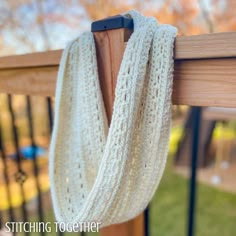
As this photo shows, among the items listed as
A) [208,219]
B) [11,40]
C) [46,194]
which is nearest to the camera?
[11,40]

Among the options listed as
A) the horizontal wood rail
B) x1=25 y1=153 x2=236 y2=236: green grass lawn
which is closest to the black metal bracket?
the horizontal wood rail

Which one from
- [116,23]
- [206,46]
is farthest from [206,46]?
[116,23]

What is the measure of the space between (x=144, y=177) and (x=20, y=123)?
7.98 feet

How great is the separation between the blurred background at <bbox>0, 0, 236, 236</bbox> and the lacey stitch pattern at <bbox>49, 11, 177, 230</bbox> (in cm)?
17

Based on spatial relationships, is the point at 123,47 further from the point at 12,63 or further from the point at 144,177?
the point at 12,63

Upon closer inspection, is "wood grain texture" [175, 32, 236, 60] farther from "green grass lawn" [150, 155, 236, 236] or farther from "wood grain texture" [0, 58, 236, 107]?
"green grass lawn" [150, 155, 236, 236]

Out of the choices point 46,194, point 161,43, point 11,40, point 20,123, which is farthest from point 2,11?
point 161,43

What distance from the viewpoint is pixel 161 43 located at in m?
0.44

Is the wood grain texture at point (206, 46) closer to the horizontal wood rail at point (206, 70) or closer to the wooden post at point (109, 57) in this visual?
the horizontal wood rail at point (206, 70)

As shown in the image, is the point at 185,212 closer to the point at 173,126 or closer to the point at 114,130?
the point at 173,126

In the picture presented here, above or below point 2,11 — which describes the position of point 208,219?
below

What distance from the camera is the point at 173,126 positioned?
85 cm

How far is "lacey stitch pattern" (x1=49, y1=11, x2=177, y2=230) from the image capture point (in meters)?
0.44

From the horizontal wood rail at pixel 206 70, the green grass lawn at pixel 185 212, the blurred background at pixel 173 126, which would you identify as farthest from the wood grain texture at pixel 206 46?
the green grass lawn at pixel 185 212
